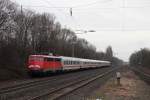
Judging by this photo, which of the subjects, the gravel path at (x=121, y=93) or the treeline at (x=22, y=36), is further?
the treeline at (x=22, y=36)

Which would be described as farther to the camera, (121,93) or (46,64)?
(46,64)

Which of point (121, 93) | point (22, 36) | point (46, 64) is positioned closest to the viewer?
point (121, 93)

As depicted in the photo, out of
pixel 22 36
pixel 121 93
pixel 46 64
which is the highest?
pixel 22 36

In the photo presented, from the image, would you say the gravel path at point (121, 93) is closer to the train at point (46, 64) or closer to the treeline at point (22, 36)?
the train at point (46, 64)

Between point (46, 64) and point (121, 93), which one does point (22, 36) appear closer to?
point (46, 64)

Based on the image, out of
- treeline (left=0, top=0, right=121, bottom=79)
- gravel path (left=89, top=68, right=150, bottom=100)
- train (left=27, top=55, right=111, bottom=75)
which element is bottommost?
gravel path (left=89, top=68, right=150, bottom=100)

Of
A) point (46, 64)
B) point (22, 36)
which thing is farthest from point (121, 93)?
point (22, 36)

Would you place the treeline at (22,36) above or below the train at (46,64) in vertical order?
above

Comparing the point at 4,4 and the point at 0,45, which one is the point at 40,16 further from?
the point at 0,45

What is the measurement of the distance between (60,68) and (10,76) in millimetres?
13099

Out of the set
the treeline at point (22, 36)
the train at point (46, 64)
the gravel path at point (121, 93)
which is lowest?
the gravel path at point (121, 93)

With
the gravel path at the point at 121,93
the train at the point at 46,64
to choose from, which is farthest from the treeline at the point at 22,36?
the gravel path at the point at 121,93

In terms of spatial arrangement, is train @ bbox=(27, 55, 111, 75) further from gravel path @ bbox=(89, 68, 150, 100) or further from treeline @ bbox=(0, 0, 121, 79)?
gravel path @ bbox=(89, 68, 150, 100)

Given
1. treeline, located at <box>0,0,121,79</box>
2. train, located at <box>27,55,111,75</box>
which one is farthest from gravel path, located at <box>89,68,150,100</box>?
treeline, located at <box>0,0,121,79</box>
